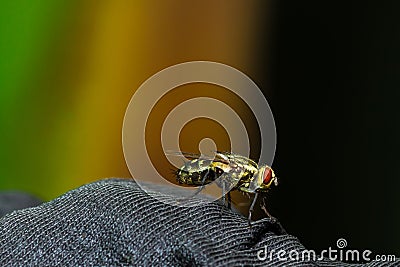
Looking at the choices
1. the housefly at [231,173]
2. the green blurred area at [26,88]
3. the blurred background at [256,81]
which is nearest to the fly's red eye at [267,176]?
the housefly at [231,173]

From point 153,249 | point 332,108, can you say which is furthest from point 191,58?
point 153,249

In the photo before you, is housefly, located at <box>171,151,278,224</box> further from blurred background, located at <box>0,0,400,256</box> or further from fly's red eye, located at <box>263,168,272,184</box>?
blurred background, located at <box>0,0,400,256</box>

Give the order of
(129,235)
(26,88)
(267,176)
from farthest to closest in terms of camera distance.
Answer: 1. (26,88)
2. (267,176)
3. (129,235)

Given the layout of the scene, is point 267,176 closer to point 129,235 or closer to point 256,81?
point 129,235

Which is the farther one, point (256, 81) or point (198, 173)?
point (256, 81)

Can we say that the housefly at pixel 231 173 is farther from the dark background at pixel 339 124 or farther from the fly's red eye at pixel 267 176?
the dark background at pixel 339 124

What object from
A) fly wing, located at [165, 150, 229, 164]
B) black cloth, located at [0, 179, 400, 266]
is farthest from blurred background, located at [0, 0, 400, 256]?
black cloth, located at [0, 179, 400, 266]

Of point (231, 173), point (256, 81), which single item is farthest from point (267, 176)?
point (256, 81)
